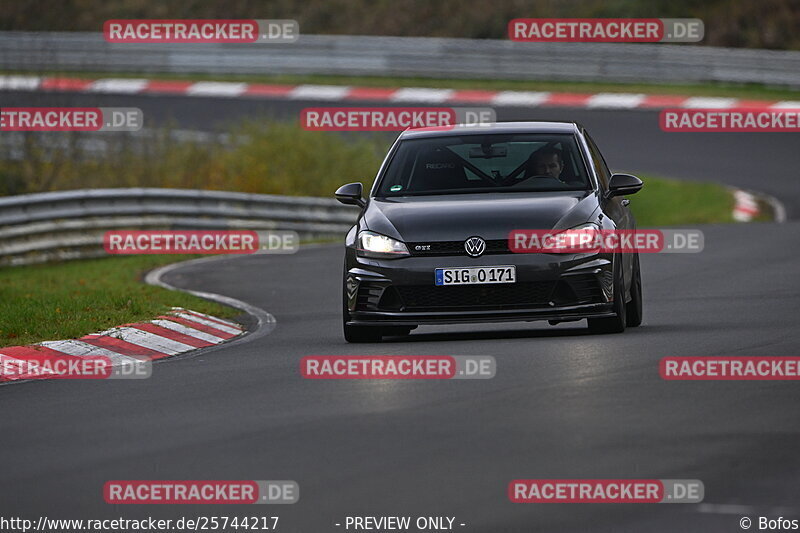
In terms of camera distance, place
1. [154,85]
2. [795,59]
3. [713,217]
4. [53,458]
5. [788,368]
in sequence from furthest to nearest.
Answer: [154,85], [795,59], [713,217], [788,368], [53,458]

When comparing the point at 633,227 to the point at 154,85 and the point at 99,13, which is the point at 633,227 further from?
the point at 99,13

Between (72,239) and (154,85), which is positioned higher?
(154,85)

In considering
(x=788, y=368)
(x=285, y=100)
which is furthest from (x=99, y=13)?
(x=788, y=368)

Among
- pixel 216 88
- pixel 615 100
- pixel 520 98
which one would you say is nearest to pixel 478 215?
pixel 520 98

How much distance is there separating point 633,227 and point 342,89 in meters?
25.4

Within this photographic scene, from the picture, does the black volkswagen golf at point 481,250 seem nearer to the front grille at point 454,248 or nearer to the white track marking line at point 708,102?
the front grille at point 454,248

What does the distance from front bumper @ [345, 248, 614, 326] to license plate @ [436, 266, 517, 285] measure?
0.11ft

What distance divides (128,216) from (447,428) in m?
16.6

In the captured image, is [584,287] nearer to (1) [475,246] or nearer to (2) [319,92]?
(1) [475,246]

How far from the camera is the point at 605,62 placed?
122ft

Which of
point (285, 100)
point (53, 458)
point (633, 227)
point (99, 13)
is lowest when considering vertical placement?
point (53, 458)

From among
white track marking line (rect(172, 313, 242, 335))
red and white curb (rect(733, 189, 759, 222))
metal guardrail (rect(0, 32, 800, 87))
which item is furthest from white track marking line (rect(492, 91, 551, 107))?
white track marking line (rect(172, 313, 242, 335))

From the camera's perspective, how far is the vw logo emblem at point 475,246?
37.6ft

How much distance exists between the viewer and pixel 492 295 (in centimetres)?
1148
